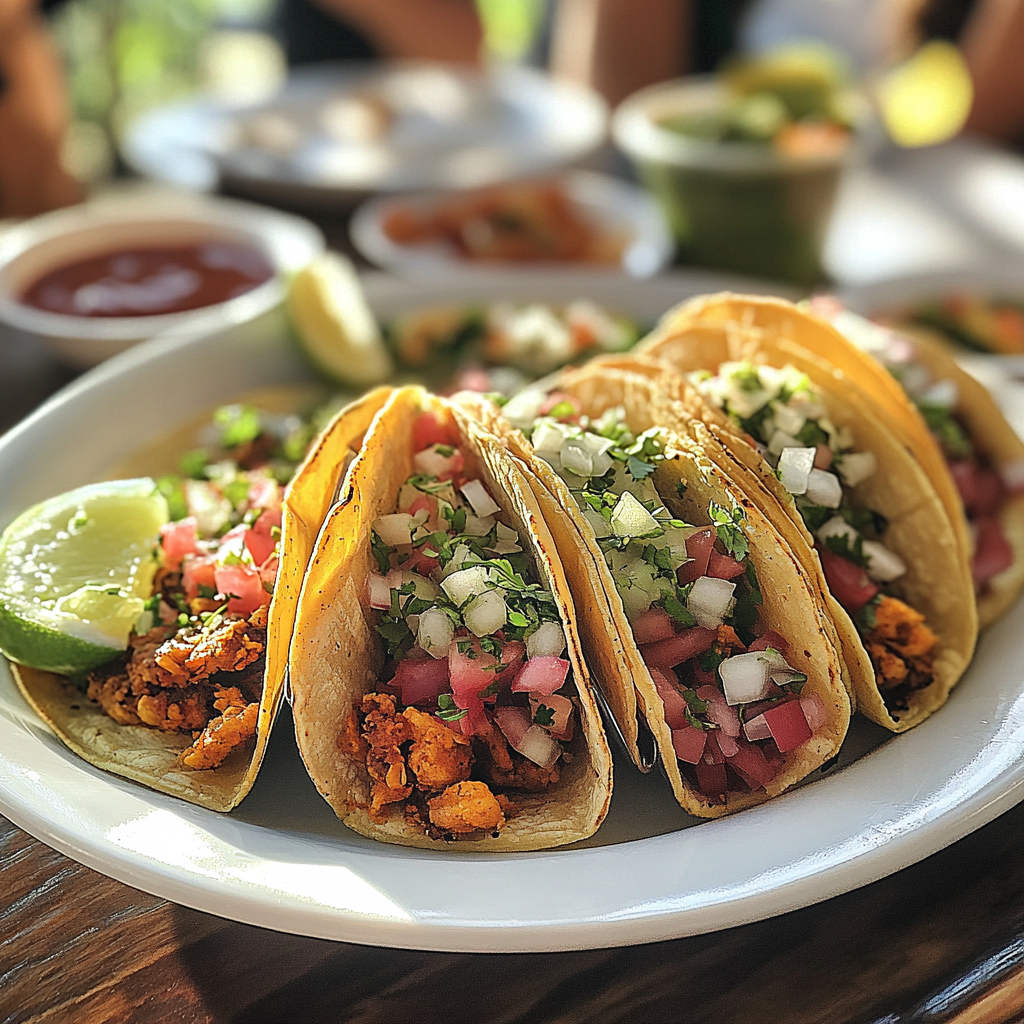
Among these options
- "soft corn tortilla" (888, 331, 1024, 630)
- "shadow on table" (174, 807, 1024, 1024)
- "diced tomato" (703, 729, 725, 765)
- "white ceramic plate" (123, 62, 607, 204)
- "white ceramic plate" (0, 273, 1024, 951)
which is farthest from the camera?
"white ceramic plate" (123, 62, 607, 204)

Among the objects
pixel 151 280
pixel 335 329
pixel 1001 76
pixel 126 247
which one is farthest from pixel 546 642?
pixel 1001 76

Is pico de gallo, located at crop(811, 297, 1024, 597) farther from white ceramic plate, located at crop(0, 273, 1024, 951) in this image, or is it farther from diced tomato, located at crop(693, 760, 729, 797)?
diced tomato, located at crop(693, 760, 729, 797)

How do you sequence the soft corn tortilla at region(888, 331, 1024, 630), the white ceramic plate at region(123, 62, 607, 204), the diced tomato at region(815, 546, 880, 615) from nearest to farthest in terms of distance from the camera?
the diced tomato at region(815, 546, 880, 615)
the soft corn tortilla at region(888, 331, 1024, 630)
the white ceramic plate at region(123, 62, 607, 204)

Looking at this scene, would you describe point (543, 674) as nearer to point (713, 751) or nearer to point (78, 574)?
point (713, 751)

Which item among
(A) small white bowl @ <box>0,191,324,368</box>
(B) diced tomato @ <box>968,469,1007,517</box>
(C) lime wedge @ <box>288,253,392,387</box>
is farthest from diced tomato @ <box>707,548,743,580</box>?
(A) small white bowl @ <box>0,191,324,368</box>

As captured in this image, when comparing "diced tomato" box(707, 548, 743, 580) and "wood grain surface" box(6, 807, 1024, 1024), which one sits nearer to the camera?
"wood grain surface" box(6, 807, 1024, 1024)

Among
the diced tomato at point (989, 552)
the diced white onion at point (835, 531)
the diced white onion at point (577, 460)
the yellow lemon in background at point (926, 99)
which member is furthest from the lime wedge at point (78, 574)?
the yellow lemon in background at point (926, 99)

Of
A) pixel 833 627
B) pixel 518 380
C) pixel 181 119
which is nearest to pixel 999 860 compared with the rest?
pixel 833 627

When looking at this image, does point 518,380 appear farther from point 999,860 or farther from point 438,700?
point 999,860
